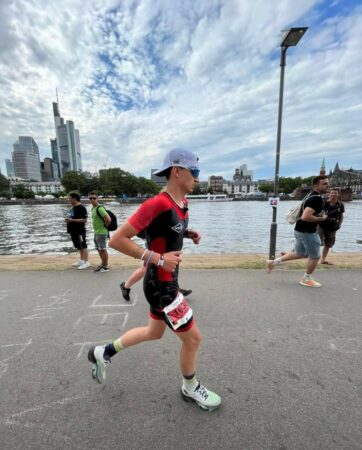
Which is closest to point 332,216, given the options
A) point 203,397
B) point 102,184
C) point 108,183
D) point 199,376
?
point 199,376

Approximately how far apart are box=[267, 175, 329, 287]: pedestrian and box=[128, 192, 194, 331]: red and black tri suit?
3298 mm

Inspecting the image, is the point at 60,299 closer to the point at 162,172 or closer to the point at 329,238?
the point at 162,172

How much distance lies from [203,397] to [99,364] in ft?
2.99

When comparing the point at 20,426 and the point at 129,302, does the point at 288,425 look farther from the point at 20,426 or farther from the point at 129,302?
the point at 129,302

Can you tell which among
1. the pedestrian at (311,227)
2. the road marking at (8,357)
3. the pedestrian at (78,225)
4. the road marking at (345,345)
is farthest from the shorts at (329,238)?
the road marking at (8,357)

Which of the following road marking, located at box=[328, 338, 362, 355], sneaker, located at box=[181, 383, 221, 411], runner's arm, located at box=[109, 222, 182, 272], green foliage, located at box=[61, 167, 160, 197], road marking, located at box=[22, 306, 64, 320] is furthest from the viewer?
green foliage, located at box=[61, 167, 160, 197]

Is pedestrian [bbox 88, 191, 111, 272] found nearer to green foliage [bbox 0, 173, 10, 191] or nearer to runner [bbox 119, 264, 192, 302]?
runner [bbox 119, 264, 192, 302]

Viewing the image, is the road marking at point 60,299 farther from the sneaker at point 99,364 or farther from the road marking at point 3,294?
the sneaker at point 99,364

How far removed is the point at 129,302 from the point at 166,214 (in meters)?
2.63

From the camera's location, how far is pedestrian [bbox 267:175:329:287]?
4.41 m

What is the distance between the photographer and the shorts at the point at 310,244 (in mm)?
4555

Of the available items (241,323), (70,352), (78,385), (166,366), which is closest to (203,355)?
(166,366)

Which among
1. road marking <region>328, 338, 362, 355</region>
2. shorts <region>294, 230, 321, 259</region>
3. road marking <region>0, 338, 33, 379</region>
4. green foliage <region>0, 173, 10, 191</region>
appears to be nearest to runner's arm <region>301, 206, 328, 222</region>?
shorts <region>294, 230, 321, 259</region>

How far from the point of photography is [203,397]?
6.63 feet
